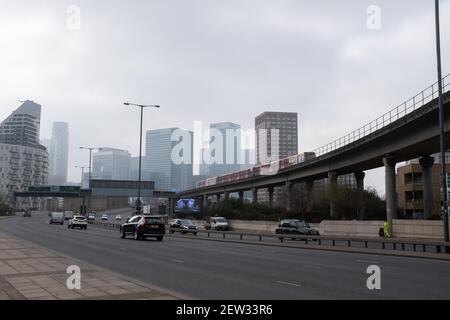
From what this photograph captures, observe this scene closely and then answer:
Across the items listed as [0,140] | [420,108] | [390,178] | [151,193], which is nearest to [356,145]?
[390,178]

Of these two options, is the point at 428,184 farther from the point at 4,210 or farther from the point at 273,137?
the point at 4,210

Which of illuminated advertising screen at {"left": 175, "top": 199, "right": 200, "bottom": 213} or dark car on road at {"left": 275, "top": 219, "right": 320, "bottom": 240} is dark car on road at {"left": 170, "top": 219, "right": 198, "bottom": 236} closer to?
dark car on road at {"left": 275, "top": 219, "right": 320, "bottom": 240}

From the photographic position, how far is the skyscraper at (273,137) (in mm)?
117625

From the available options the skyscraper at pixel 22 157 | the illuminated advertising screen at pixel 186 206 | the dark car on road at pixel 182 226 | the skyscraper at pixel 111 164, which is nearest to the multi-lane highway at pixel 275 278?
the dark car on road at pixel 182 226

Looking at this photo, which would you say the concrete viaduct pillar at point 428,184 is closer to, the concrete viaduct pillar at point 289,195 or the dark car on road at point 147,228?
the dark car on road at point 147,228

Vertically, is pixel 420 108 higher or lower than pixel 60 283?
higher

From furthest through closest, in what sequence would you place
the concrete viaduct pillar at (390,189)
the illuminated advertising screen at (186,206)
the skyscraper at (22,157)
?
the skyscraper at (22,157), the illuminated advertising screen at (186,206), the concrete viaduct pillar at (390,189)

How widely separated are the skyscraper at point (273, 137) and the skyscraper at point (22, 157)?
84.5 m

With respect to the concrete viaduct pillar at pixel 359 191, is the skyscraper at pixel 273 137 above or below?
above

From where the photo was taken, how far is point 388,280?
14133 millimetres

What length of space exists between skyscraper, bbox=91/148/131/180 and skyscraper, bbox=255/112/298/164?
1223 inches

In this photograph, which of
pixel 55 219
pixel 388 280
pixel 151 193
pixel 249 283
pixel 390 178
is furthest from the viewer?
pixel 151 193
